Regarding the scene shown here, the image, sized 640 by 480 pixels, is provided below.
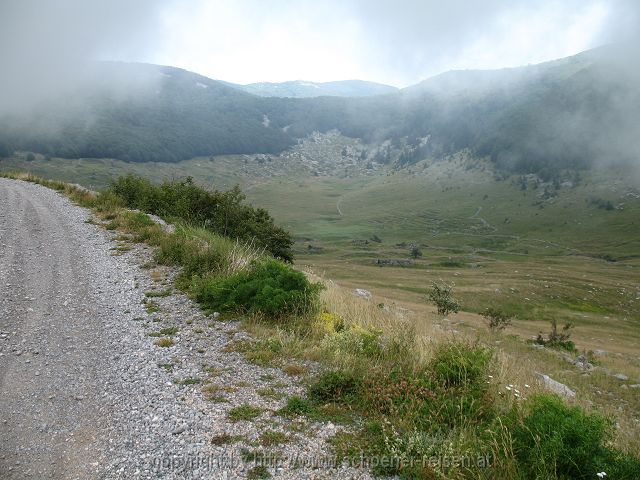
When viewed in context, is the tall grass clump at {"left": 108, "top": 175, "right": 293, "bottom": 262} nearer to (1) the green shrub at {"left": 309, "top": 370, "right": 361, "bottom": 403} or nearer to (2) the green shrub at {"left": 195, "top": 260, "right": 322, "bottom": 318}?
(2) the green shrub at {"left": 195, "top": 260, "right": 322, "bottom": 318}

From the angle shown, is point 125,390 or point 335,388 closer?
point 125,390

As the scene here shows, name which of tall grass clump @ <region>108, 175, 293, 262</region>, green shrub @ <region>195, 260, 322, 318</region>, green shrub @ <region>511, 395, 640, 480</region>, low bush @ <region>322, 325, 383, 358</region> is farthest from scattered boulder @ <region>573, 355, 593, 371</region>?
green shrub @ <region>511, 395, 640, 480</region>

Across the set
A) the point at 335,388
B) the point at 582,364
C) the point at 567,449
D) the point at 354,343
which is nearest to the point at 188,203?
the point at 354,343

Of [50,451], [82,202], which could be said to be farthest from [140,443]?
[82,202]

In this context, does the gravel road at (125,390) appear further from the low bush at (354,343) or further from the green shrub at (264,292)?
the low bush at (354,343)

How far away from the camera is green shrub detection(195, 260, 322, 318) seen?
1123cm

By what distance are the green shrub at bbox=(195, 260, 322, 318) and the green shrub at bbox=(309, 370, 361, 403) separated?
11.4ft

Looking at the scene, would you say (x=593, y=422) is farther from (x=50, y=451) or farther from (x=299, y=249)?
(x=299, y=249)

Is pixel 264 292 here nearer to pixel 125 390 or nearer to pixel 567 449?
pixel 125 390

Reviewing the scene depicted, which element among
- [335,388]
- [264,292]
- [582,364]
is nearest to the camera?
[335,388]

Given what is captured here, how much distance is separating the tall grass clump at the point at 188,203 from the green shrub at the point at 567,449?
762 inches

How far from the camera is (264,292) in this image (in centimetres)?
1125

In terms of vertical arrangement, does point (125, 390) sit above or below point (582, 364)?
above

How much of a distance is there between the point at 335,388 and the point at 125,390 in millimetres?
3692
